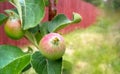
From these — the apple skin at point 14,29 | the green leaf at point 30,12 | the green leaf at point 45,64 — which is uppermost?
the green leaf at point 30,12

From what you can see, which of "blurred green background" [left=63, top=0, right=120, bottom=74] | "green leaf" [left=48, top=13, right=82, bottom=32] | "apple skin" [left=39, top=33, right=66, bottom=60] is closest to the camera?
"apple skin" [left=39, top=33, right=66, bottom=60]

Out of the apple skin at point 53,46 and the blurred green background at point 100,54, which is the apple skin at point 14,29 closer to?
the apple skin at point 53,46

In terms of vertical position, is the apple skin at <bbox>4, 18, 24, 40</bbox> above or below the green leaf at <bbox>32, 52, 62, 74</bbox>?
above

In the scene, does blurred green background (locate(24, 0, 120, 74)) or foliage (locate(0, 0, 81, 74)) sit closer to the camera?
foliage (locate(0, 0, 81, 74))

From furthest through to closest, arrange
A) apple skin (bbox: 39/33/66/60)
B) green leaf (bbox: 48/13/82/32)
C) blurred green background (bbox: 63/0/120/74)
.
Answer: blurred green background (bbox: 63/0/120/74) < green leaf (bbox: 48/13/82/32) < apple skin (bbox: 39/33/66/60)

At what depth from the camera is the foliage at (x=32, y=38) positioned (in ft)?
1.93

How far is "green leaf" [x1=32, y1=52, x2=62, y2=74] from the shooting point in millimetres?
630

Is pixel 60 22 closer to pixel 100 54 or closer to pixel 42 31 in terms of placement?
pixel 42 31

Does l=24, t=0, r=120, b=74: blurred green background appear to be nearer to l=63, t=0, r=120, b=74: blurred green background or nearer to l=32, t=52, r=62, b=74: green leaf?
l=63, t=0, r=120, b=74: blurred green background

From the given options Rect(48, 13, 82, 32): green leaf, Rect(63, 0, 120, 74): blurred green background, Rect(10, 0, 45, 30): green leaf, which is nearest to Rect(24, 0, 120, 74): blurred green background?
Rect(63, 0, 120, 74): blurred green background

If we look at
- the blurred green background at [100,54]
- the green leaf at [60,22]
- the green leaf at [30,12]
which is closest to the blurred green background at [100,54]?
the blurred green background at [100,54]

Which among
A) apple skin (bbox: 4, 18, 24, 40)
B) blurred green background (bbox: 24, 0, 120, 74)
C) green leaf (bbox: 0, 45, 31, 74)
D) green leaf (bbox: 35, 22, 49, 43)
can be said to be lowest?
blurred green background (bbox: 24, 0, 120, 74)

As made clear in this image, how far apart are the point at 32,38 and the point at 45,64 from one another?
0.18 feet

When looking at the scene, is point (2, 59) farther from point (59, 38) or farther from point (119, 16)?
point (119, 16)
